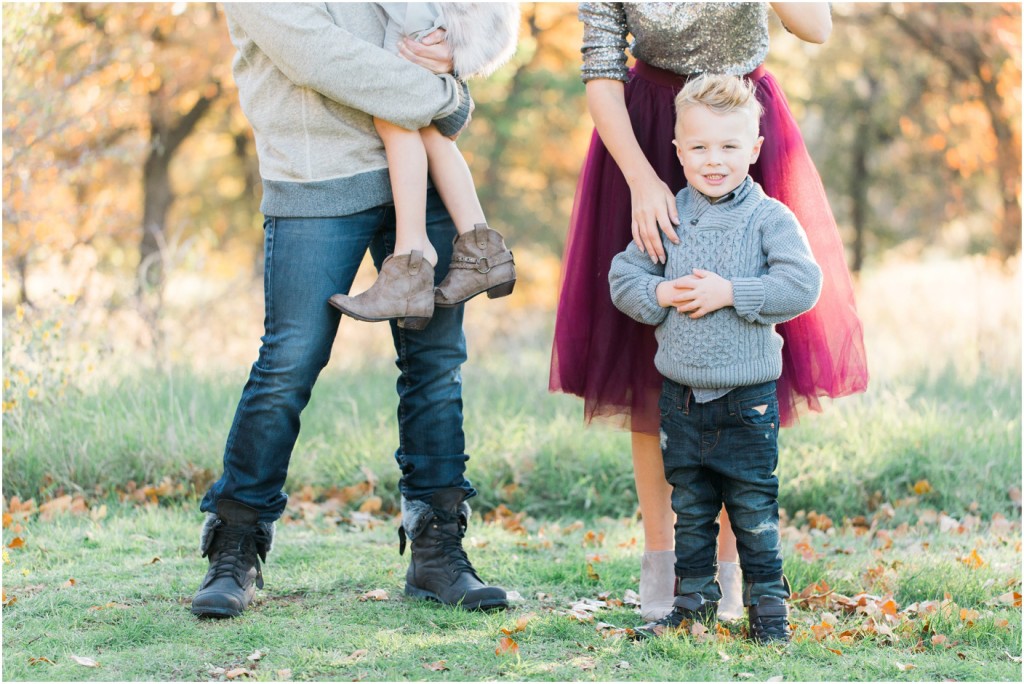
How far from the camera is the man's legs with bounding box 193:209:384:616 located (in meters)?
2.50

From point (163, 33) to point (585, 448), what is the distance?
6513mm

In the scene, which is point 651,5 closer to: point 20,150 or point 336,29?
point 336,29

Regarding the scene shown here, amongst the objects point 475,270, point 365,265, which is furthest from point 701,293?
point 365,265

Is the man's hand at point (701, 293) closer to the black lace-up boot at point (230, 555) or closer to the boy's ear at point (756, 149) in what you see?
the boy's ear at point (756, 149)

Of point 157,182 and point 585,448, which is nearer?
point 585,448

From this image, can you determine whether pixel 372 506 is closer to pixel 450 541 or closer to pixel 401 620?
pixel 450 541

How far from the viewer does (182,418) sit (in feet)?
13.9

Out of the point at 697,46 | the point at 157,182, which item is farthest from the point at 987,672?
the point at 157,182

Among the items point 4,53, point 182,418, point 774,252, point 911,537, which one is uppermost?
point 4,53

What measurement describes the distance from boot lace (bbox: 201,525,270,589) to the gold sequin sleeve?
142 cm

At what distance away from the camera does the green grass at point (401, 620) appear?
2.30 meters

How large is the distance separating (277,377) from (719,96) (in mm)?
1242

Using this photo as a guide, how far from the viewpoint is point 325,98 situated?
2.50m

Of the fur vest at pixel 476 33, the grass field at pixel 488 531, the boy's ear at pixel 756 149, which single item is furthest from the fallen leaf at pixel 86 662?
the boy's ear at pixel 756 149
